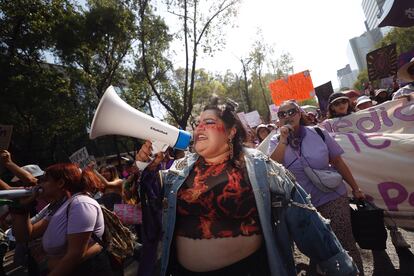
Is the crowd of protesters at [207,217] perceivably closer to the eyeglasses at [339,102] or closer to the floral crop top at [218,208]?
the floral crop top at [218,208]

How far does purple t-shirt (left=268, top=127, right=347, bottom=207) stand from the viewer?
8.93 feet

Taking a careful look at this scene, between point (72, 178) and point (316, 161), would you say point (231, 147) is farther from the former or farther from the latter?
point (72, 178)

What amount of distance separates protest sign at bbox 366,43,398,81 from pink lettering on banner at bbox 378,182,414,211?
560 centimetres

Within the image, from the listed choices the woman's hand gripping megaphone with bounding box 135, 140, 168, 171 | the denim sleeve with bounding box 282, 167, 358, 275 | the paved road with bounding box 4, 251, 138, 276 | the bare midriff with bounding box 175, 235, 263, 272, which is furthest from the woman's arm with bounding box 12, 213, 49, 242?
the paved road with bounding box 4, 251, 138, 276

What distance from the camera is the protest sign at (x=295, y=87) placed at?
11.9 meters

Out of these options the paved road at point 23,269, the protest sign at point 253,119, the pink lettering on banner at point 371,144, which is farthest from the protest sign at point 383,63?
the paved road at point 23,269

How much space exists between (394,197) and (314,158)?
Answer: 143 centimetres

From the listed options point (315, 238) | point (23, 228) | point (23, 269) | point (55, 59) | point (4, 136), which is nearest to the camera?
point (315, 238)

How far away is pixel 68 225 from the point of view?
218 cm

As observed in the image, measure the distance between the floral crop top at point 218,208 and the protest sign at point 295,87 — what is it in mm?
10569

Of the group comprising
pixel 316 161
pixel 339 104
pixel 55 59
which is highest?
pixel 55 59

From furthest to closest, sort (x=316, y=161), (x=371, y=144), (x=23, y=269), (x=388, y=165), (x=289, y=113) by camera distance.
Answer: (x=23, y=269), (x=371, y=144), (x=388, y=165), (x=289, y=113), (x=316, y=161)

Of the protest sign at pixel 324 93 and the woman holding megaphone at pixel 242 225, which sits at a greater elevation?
the protest sign at pixel 324 93

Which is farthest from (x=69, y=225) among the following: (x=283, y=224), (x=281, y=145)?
(x=281, y=145)
